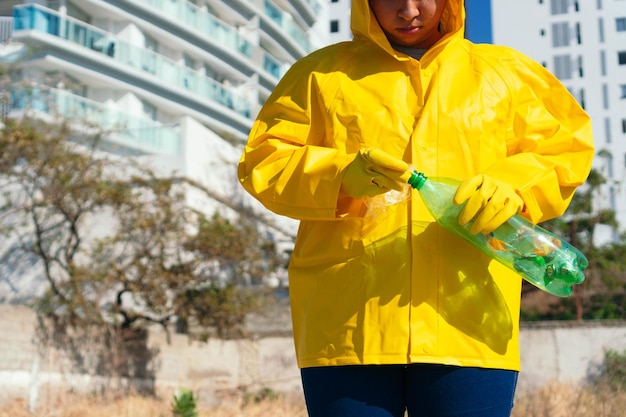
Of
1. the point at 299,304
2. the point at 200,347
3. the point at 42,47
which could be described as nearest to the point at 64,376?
the point at 200,347

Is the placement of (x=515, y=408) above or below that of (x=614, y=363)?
below

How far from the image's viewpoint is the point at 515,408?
6648 millimetres

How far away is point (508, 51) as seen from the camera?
2.20m

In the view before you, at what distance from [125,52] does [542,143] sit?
2440cm

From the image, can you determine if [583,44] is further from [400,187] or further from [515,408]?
[400,187]

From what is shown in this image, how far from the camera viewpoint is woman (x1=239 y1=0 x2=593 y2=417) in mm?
1859

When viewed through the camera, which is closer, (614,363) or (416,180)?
(416,180)

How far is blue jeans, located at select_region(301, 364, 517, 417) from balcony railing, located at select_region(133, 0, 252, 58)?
83.9 feet

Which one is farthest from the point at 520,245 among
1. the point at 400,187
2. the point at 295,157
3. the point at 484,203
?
the point at 295,157

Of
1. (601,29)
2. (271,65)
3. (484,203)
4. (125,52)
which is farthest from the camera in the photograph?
(601,29)

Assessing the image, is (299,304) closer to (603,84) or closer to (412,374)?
(412,374)

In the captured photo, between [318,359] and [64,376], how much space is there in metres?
8.64

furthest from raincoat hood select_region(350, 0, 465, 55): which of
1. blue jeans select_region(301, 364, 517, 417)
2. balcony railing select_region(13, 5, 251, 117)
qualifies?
balcony railing select_region(13, 5, 251, 117)

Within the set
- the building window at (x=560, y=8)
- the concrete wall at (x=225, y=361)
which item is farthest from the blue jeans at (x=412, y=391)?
the building window at (x=560, y=8)
